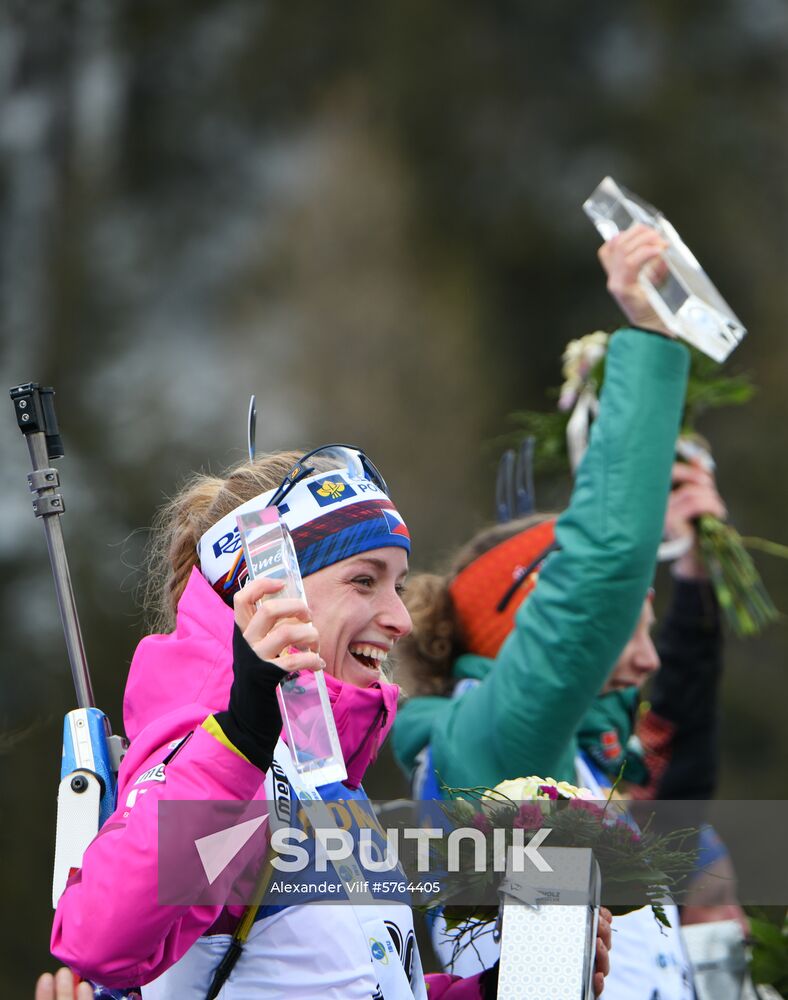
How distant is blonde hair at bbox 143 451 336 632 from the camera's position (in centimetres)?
257

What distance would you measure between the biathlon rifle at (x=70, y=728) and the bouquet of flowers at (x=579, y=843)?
0.57 metres

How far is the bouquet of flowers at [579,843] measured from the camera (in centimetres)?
240

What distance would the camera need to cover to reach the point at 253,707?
1.94 metres

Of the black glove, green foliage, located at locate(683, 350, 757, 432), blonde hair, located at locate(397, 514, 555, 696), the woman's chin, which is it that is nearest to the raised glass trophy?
the woman's chin

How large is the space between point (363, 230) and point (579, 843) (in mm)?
8313

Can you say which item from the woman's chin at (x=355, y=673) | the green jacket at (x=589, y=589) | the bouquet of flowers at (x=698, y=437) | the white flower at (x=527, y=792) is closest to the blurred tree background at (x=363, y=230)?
the bouquet of flowers at (x=698, y=437)

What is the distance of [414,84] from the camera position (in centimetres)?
1077

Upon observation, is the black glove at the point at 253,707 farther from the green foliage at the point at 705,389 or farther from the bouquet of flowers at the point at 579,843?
the green foliage at the point at 705,389

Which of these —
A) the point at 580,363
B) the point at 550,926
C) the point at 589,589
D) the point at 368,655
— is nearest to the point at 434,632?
the point at 589,589

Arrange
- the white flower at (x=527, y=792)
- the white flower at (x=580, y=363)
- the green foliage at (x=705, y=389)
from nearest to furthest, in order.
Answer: the white flower at (x=527, y=792) < the white flower at (x=580, y=363) < the green foliage at (x=705, y=389)

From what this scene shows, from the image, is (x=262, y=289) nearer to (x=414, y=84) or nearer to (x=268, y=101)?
(x=268, y=101)

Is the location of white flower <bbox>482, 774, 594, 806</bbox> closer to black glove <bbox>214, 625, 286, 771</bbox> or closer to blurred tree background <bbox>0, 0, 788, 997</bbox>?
black glove <bbox>214, 625, 286, 771</bbox>

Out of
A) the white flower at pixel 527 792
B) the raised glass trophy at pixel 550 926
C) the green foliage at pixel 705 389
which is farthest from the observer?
the green foliage at pixel 705 389

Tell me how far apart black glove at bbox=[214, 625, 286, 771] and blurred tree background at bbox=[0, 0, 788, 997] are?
5.94 meters
